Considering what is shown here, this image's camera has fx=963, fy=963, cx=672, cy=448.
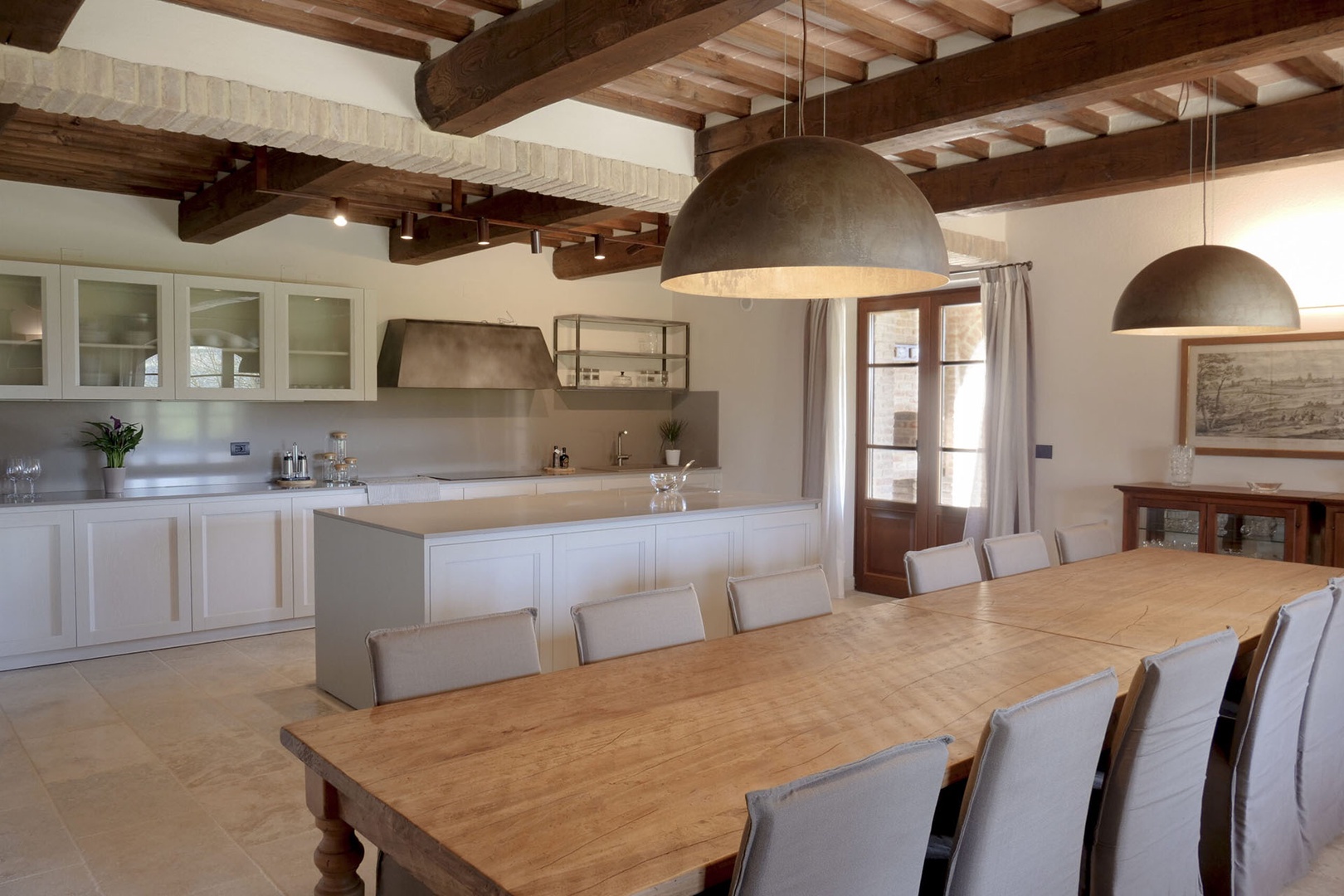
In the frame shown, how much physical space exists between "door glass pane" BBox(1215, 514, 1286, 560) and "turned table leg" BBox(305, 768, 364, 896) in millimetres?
4561

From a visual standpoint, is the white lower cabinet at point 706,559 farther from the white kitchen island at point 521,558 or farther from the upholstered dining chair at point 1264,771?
the upholstered dining chair at point 1264,771

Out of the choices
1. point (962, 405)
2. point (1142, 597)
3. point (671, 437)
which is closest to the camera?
point (1142, 597)

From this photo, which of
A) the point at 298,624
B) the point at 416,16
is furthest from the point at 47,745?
the point at 416,16

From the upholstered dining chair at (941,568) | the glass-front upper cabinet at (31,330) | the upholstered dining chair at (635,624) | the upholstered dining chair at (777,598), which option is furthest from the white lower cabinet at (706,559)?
the glass-front upper cabinet at (31,330)

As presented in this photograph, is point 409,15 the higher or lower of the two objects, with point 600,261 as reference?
higher

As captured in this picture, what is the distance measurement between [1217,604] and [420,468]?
5.29 m

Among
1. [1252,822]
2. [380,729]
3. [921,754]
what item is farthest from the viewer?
[1252,822]

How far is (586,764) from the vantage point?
5.89ft

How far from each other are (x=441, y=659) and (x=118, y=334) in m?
4.29

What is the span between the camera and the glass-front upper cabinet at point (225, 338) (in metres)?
5.70

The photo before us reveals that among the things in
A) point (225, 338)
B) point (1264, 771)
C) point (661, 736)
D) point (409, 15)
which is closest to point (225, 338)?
point (225, 338)

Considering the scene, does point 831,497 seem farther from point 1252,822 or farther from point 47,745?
point 47,745

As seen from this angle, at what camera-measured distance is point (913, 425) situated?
6.79 m

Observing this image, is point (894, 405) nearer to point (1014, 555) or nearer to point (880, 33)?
point (1014, 555)
